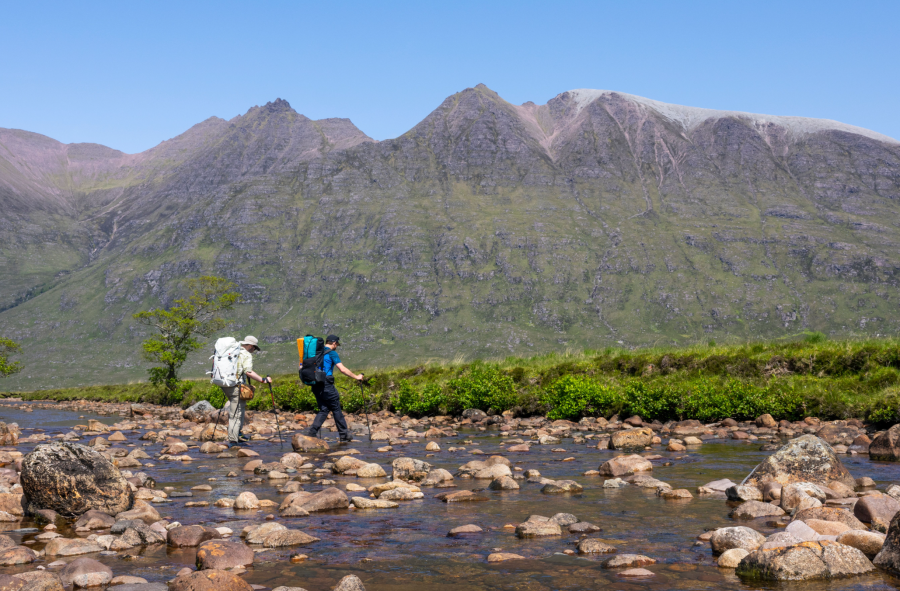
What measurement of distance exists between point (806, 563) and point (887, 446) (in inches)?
414

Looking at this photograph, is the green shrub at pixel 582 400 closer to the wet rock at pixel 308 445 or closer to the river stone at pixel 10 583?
the wet rock at pixel 308 445

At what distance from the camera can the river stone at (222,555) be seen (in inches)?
301

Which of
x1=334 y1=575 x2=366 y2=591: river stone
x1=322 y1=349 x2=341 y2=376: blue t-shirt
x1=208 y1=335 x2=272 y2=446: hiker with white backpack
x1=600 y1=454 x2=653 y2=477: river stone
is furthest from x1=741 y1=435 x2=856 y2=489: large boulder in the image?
x1=208 y1=335 x2=272 y2=446: hiker with white backpack

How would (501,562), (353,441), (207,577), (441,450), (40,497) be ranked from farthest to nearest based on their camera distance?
(353,441) < (441,450) < (40,497) < (501,562) < (207,577)

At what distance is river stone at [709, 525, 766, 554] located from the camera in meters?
7.77

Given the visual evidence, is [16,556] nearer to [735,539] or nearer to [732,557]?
[732,557]

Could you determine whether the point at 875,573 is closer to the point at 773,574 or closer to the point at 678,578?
the point at 773,574

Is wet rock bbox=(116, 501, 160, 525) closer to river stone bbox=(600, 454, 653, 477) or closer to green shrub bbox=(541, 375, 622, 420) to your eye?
river stone bbox=(600, 454, 653, 477)

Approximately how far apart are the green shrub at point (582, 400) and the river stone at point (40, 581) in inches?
875

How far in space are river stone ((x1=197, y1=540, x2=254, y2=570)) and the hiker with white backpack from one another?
1330cm

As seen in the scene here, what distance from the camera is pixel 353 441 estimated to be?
22109 millimetres

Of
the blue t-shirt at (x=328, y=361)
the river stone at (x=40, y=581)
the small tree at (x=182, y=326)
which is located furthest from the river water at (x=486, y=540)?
the small tree at (x=182, y=326)

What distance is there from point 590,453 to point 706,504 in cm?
682

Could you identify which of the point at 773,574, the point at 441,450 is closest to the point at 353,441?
the point at 441,450
